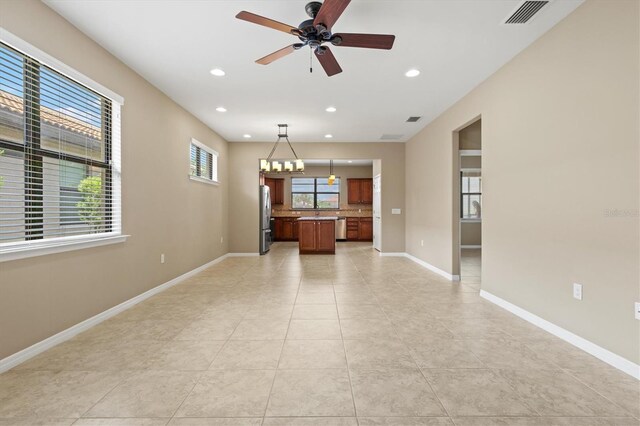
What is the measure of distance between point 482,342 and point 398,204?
16.1 ft

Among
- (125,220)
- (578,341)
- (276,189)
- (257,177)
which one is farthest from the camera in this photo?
(276,189)

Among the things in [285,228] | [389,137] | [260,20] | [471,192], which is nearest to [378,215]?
[389,137]

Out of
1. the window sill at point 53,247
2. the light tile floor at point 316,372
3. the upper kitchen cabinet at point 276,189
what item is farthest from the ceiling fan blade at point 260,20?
the upper kitchen cabinet at point 276,189

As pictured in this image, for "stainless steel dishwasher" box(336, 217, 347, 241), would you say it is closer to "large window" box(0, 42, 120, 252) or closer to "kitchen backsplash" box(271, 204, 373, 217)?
"kitchen backsplash" box(271, 204, 373, 217)

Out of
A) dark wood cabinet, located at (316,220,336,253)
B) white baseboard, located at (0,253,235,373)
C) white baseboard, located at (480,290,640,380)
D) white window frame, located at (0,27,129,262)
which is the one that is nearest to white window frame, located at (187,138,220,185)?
white window frame, located at (0,27,129,262)

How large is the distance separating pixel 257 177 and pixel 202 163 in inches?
60.0

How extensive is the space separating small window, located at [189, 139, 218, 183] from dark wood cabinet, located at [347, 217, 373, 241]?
17.4ft

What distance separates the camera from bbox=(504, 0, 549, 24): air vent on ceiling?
2326 millimetres

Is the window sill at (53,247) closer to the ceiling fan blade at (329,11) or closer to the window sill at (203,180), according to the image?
the window sill at (203,180)

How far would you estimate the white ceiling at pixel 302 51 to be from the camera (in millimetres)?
2441

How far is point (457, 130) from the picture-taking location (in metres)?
4.62

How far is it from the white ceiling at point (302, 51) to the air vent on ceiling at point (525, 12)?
0.24 ft

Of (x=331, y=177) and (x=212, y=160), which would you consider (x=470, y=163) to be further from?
(x=212, y=160)

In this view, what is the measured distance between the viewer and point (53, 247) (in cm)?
241
